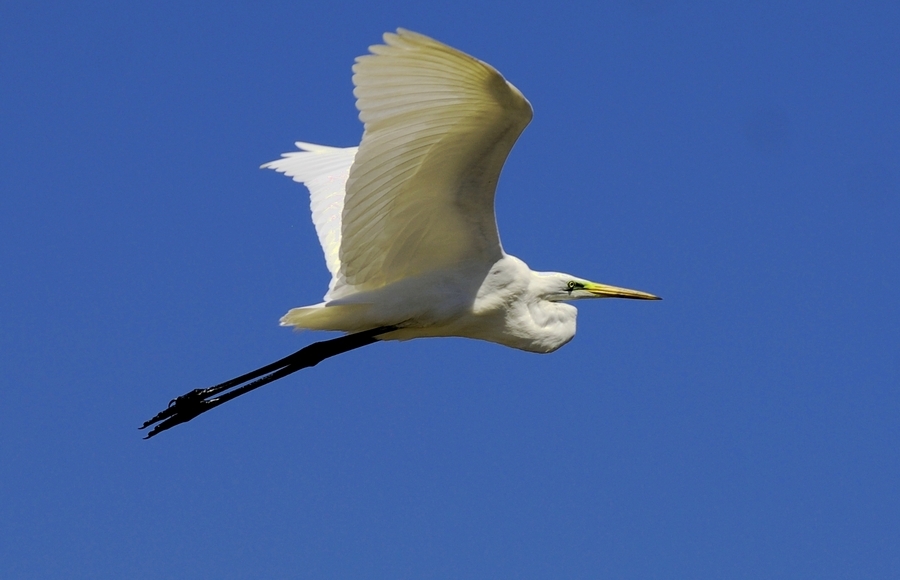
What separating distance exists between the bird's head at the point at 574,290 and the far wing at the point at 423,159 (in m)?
0.82

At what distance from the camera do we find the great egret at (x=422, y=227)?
6.93 m

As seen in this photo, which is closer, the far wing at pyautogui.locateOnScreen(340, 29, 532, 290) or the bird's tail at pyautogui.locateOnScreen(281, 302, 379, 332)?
the far wing at pyautogui.locateOnScreen(340, 29, 532, 290)

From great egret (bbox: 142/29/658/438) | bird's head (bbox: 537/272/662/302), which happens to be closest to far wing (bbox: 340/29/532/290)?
great egret (bbox: 142/29/658/438)

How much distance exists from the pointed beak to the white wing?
212cm

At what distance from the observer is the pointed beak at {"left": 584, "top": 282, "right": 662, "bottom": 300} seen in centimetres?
996

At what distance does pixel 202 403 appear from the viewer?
9.59 meters

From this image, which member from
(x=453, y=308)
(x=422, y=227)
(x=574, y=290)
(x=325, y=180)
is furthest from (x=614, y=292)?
(x=325, y=180)

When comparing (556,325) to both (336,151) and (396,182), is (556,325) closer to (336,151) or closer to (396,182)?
(396,182)

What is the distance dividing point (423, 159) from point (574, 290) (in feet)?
8.71

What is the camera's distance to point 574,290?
980cm

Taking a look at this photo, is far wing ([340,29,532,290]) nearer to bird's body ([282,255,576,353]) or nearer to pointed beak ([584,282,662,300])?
bird's body ([282,255,576,353])

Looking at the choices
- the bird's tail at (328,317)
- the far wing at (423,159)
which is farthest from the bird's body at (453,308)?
the far wing at (423,159)

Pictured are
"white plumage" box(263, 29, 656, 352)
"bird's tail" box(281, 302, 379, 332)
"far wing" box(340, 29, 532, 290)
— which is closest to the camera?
"far wing" box(340, 29, 532, 290)

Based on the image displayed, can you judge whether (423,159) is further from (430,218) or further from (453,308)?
(453,308)
